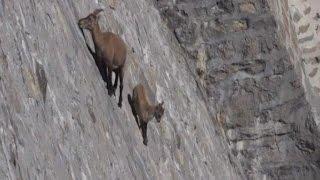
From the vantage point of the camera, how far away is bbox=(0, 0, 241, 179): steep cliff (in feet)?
12.1

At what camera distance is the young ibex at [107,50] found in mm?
4789

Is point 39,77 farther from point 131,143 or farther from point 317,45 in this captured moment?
point 317,45

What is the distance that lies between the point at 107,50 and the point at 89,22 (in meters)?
0.18

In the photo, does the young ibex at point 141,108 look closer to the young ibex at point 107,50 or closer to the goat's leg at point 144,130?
the goat's leg at point 144,130

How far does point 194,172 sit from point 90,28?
Result: 1.47 m

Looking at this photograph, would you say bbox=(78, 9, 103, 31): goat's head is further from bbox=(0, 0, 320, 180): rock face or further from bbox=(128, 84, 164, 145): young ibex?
bbox=(128, 84, 164, 145): young ibex

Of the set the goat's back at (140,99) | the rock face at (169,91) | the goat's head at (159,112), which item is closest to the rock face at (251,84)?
the rock face at (169,91)

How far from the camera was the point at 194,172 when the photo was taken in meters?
5.97

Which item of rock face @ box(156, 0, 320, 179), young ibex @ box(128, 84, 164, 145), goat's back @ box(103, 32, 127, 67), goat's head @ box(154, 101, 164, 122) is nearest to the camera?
goat's back @ box(103, 32, 127, 67)

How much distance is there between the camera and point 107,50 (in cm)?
480

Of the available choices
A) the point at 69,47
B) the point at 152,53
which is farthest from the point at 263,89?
the point at 69,47

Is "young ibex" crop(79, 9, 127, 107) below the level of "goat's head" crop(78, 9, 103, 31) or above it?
below

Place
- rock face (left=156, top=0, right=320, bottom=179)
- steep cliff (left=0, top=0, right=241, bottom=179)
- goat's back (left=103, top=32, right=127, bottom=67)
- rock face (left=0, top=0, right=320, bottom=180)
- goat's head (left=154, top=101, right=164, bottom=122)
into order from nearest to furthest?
steep cliff (left=0, top=0, right=241, bottom=179)
rock face (left=0, top=0, right=320, bottom=180)
goat's back (left=103, top=32, right=127, bottom=67)
goat's head (left=154, top=101, right=164, bottom=122)
rock face (left=156, top=0, right=320, bottom=179)

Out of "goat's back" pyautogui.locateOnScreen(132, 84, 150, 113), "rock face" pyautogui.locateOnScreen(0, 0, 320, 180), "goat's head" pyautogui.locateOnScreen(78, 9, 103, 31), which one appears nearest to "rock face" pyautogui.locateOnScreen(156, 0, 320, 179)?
"rock face" pyautogui.locateOnScreen(0, 0, 320, 180)
